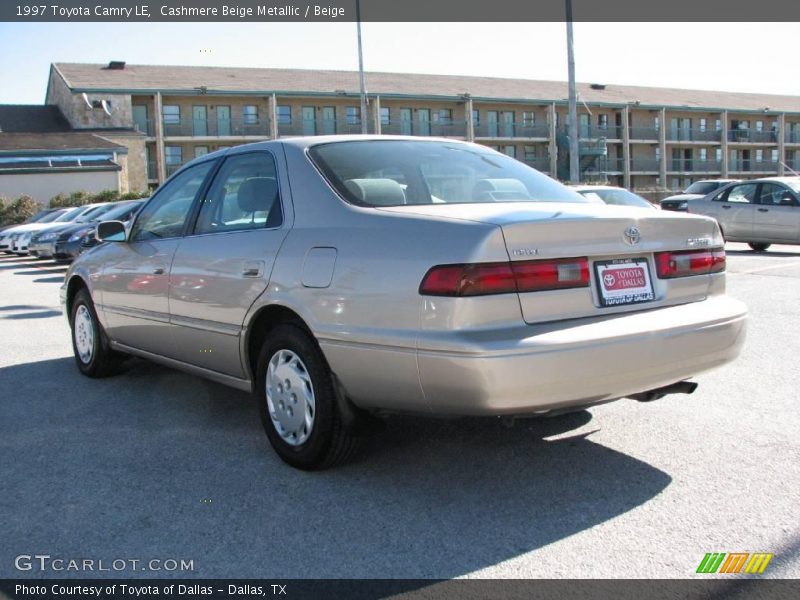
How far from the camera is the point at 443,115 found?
5319 centimetres

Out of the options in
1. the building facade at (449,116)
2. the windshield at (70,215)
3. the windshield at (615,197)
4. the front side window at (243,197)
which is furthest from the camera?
the building facade at (449,116)

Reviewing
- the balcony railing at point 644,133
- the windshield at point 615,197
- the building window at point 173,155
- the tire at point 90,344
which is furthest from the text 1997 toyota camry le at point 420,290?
the balcony railing at point 644,133

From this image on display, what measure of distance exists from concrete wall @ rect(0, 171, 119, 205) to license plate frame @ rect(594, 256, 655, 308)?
127 ft

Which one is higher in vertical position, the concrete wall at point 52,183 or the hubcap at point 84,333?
the concrete wall at point 52,183

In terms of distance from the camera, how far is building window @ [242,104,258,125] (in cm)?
4875

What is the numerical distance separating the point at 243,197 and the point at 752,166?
68216 mm

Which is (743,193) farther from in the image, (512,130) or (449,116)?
(512,130)

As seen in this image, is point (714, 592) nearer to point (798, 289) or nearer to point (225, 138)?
point (798, 289)

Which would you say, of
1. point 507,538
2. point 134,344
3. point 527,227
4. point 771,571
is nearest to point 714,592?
point 771,571

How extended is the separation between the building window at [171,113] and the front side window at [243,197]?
44.6 metres

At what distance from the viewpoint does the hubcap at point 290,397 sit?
3.89 metres

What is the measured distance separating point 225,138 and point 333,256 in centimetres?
4558

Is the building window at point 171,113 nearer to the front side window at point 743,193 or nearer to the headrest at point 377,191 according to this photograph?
the front side window at point 743,193

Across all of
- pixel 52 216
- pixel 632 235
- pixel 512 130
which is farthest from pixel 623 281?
pixel 512 130
